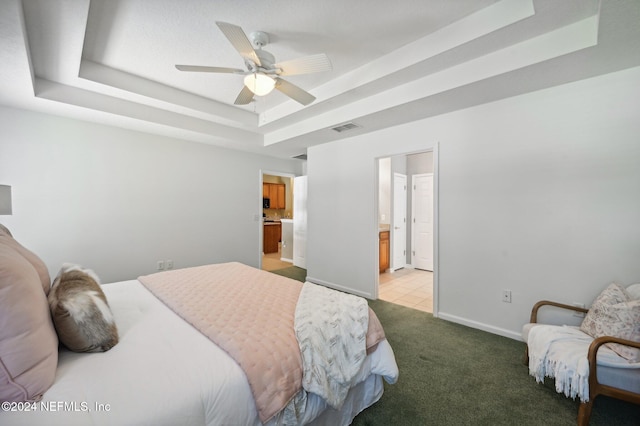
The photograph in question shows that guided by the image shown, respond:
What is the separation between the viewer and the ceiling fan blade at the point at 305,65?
193 cm

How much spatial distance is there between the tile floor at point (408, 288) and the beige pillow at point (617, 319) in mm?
1717

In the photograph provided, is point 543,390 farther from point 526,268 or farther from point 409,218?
point 409,218

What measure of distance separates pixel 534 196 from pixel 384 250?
2988mm

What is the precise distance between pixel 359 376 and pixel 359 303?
0.43 meters

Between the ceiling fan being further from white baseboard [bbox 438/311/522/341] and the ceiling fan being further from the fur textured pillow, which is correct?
white baseboard [bbox 438/311/522/341]

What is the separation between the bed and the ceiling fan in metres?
1.88

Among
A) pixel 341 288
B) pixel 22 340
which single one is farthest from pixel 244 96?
pixel 341 288

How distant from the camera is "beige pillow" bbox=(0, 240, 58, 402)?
2.94ft

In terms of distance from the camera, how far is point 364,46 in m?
2.45

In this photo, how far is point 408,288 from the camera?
4.45 meters

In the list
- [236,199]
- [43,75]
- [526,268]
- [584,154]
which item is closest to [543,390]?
[526,268]

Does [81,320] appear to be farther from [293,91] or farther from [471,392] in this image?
[471,392]

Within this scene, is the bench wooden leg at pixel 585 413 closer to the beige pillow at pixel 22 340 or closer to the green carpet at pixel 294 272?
the beige pillow at pixel 22 340

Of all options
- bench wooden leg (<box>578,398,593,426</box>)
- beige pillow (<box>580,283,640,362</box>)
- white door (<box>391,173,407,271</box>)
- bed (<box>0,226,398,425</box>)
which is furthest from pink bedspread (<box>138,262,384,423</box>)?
white door (<box>391,173,407,271</box>)
